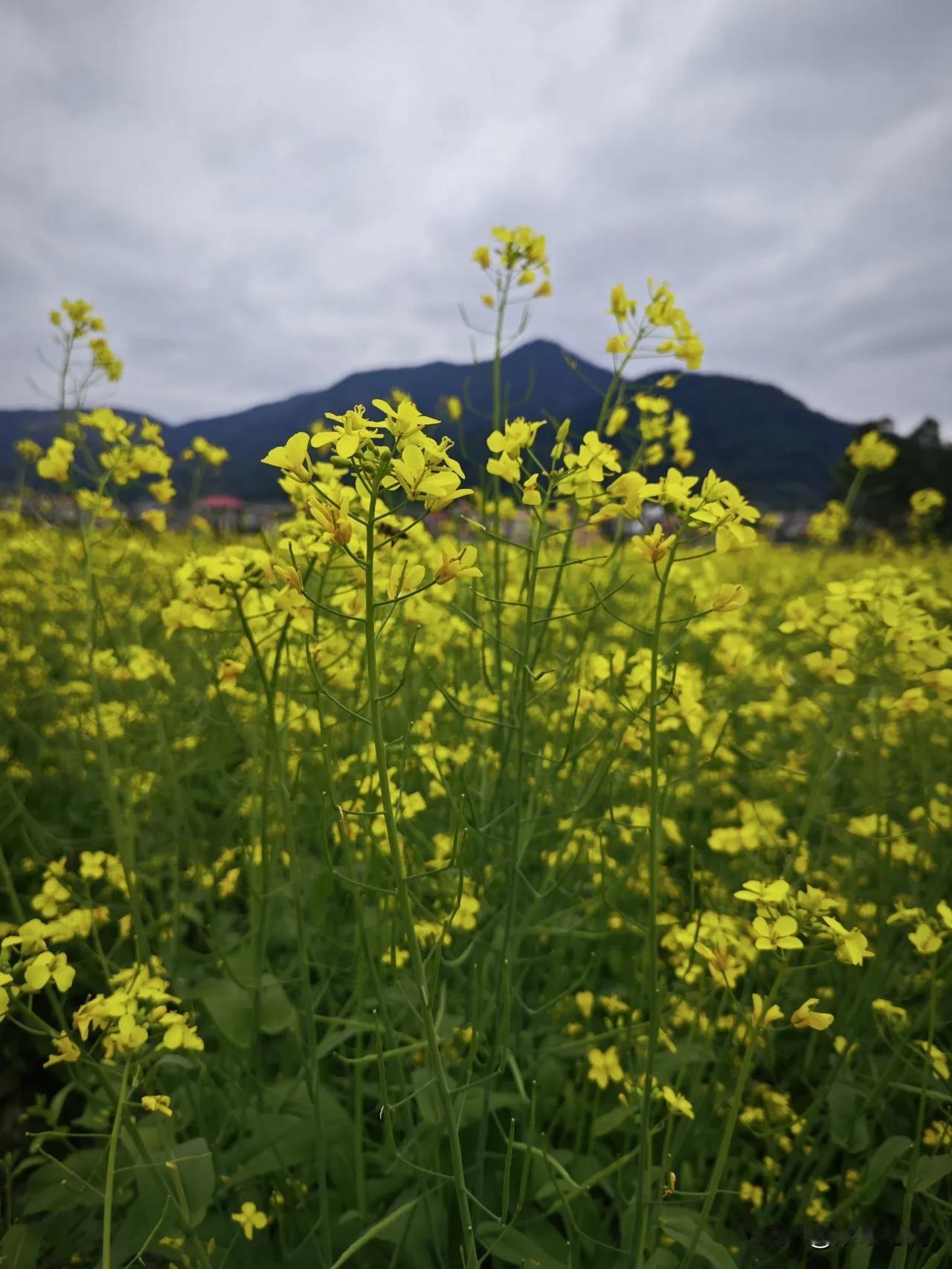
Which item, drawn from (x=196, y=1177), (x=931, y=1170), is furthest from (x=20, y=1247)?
(x=931, y=1170)

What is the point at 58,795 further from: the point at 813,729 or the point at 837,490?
the point at 837,490

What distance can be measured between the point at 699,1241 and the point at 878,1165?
61cm

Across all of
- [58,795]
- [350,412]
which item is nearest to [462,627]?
[350,412]

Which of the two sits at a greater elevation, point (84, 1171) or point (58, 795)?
point (58, 795)

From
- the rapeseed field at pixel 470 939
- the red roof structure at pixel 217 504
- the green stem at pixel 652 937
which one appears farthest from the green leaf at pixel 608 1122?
the red roof structure at pixel 217 504

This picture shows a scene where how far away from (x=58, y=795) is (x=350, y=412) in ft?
9.68

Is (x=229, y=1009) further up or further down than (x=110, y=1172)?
further down

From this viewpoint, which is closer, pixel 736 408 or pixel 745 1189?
pixel 745 1189

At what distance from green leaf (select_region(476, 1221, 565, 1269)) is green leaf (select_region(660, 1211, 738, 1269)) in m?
0.22

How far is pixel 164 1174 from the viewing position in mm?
1271

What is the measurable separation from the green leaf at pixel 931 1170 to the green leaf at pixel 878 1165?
6 centimetres

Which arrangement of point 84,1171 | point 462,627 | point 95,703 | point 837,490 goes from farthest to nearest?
point 837,490, point 462,627, point 95,703, point 84,1171

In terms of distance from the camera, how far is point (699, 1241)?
1.18 m

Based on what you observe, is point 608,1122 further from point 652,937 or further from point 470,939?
point 652,937
